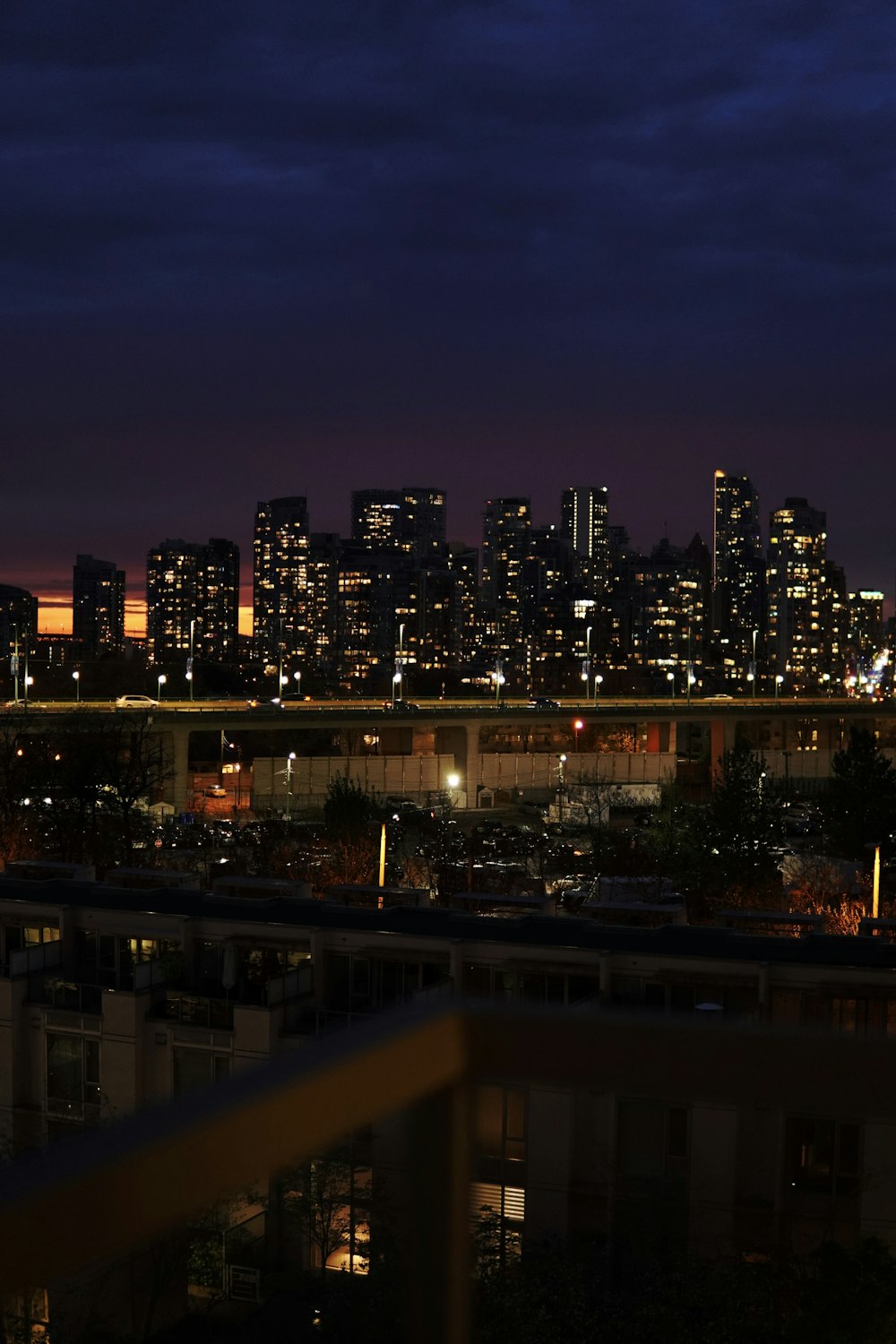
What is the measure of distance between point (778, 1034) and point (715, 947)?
47.9ft

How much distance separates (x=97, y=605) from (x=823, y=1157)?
15694 centimetres

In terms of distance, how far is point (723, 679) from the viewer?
151625 mm

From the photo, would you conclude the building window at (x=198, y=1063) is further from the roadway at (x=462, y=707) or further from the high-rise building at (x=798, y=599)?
the high-rise building at (x=798, y=599)

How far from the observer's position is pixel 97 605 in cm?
15375

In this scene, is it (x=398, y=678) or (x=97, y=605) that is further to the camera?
(x=97, y=605)

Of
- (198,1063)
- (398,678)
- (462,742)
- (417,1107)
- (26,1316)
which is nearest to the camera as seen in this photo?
(26,1316)

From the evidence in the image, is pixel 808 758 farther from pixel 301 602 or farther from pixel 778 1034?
pixel 301 602

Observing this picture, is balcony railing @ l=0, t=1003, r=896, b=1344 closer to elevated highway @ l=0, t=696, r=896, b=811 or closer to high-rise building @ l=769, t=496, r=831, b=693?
elevated highway @ l=0, t=696, r=896, b=811

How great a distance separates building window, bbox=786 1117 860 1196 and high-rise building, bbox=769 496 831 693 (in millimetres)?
151558

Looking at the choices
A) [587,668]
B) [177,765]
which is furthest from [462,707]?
[587,668]

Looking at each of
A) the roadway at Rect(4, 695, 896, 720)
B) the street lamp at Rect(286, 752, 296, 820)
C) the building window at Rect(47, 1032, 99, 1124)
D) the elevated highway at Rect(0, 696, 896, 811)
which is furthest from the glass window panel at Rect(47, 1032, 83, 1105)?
the roadway at Rect(4, 695, 896, 720)

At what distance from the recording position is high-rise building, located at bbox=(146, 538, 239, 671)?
15050 cm

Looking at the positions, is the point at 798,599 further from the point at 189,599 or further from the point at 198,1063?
the point at 198,1063

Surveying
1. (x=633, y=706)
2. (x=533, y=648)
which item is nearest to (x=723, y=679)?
(x=533, y=648)
